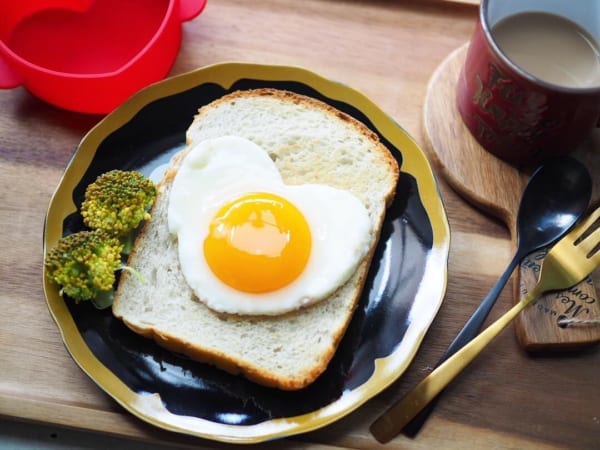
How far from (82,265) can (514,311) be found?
4.26 feet

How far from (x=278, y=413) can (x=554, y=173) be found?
119 centimetres

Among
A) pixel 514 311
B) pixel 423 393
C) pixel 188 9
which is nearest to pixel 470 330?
pixel 514 311

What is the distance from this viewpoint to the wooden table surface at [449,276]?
1.93m

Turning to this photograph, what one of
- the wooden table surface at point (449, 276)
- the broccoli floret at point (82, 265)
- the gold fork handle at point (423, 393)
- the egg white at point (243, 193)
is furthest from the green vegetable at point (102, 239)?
the gold fork handle at point (423, 393)

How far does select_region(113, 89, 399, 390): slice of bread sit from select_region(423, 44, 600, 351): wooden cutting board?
0.84 ft

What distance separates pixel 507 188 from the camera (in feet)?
7.29

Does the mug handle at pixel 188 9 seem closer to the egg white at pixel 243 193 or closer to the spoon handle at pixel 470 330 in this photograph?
the egg white at pixel 243 193

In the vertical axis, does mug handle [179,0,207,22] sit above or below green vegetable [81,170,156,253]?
above

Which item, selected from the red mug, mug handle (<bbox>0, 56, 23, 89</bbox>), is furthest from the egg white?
mug handle (<bbox>0, 56, 23, 89</bbox>)

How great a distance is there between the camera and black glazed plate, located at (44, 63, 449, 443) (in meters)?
1.87

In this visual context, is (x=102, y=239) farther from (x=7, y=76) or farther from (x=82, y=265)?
(x=7, y=76)

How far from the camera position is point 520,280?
2088 mm

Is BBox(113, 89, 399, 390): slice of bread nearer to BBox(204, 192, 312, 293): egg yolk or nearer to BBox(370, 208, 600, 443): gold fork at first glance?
BBox(204, 192, 312, 293): egg yolk

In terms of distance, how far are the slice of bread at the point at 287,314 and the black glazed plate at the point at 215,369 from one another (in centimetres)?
6
